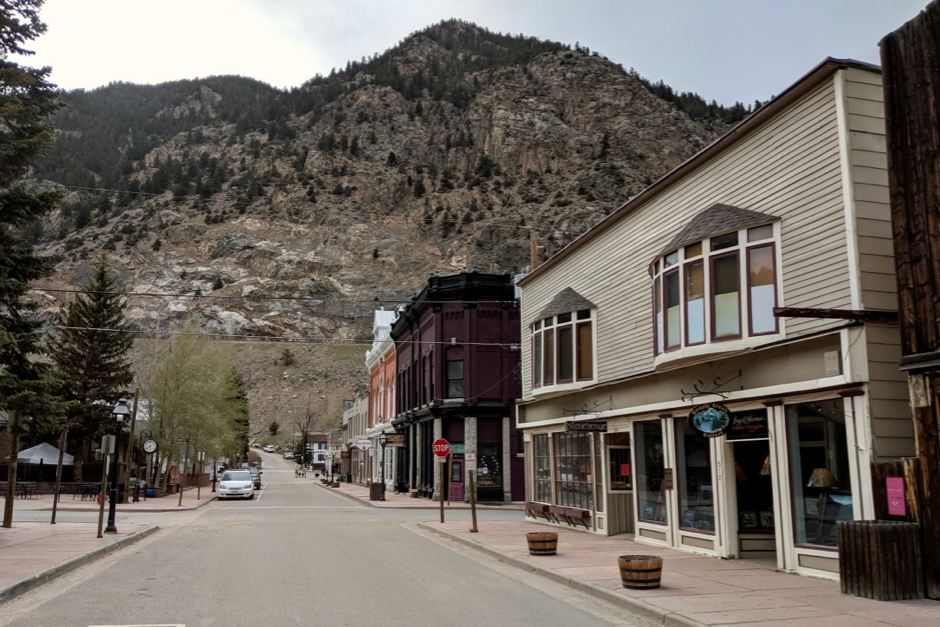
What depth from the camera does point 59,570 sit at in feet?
42.6

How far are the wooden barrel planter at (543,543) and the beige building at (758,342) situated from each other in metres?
2.68

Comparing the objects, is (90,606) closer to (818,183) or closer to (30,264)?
(30,264)

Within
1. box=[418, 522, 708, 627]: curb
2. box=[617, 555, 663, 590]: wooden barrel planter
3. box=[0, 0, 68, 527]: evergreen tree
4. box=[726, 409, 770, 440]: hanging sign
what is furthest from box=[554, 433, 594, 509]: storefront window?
box=[0, 0, 68, 527]: evergreen tree

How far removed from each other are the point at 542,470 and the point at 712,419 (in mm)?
11193

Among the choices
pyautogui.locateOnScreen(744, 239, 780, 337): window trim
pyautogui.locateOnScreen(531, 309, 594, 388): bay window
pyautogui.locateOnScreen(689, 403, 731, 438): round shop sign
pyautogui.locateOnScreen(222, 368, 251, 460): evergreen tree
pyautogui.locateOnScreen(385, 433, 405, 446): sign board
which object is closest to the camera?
pyautogui.locateOnScreen(744, 239, 780, 337): window trim

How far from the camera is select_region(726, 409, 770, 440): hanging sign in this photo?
523 inches

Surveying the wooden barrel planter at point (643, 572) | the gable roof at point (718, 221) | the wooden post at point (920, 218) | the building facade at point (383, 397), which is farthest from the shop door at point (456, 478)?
the wooden post at point (920, 218)

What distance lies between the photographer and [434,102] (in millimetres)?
180000

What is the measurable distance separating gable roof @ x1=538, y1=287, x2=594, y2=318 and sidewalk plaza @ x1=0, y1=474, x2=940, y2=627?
5.79 metres

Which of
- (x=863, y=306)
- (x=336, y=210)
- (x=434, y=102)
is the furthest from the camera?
(x=434, y=102)

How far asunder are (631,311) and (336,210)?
14752 cm

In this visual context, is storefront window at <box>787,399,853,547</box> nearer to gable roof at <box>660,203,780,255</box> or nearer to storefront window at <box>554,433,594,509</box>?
gable roof at <box>660,203,780,255</box>

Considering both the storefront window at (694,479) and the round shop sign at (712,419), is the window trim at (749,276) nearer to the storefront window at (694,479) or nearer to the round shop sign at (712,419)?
the round shop sign at (712,419)

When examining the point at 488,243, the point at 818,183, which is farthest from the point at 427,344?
the point at 488,243
